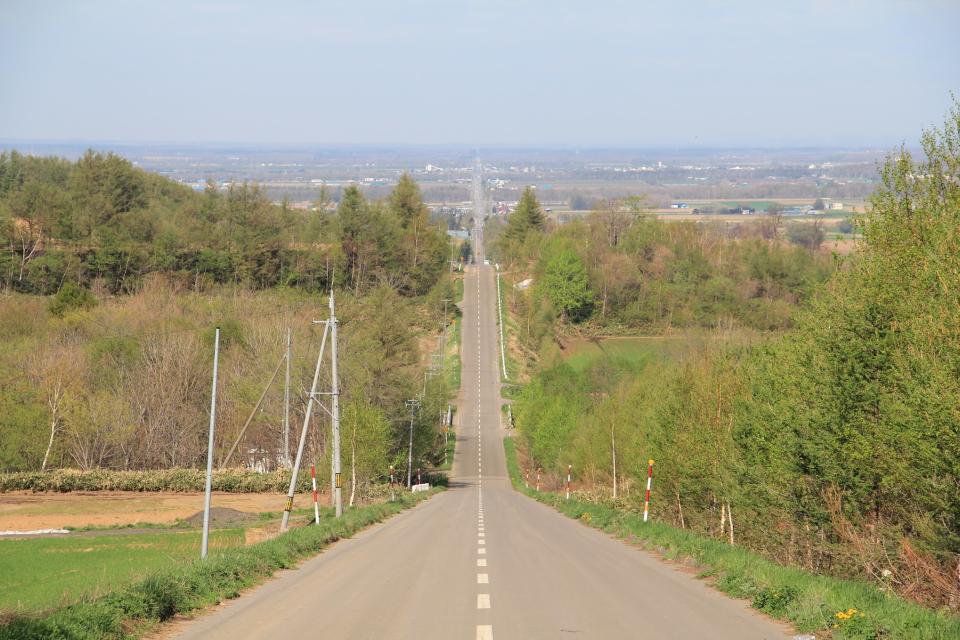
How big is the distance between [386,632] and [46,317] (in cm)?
8797

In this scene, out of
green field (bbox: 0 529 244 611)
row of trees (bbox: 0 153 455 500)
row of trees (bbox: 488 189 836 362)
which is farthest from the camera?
row of trees (bbox: 488 189 836 362)

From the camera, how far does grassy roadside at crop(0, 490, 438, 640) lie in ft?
32.5

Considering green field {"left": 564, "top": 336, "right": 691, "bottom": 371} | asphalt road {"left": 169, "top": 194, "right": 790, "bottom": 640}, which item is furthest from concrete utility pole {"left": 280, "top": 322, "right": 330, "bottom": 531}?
green field {"left": 564, "top": 336, "right": 691, "bottom": 371}

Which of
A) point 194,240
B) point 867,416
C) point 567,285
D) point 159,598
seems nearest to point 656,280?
point 567,285

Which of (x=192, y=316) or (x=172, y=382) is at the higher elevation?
(x=192, y=316)

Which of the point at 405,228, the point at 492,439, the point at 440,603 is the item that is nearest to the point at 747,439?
the point at 440,603

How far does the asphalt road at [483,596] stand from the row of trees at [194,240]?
92.6 metres

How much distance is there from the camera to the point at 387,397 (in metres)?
69.2

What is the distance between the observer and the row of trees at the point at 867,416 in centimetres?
1499

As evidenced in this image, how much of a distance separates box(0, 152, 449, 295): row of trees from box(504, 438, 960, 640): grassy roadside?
99.0 meters

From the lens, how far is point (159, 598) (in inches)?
476

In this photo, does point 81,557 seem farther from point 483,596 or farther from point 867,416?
point 867,416

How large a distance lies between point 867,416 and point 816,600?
8.59m

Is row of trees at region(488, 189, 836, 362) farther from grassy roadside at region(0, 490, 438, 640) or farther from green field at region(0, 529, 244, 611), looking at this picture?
grassy roadside at region(0, 490, 438, 640)
